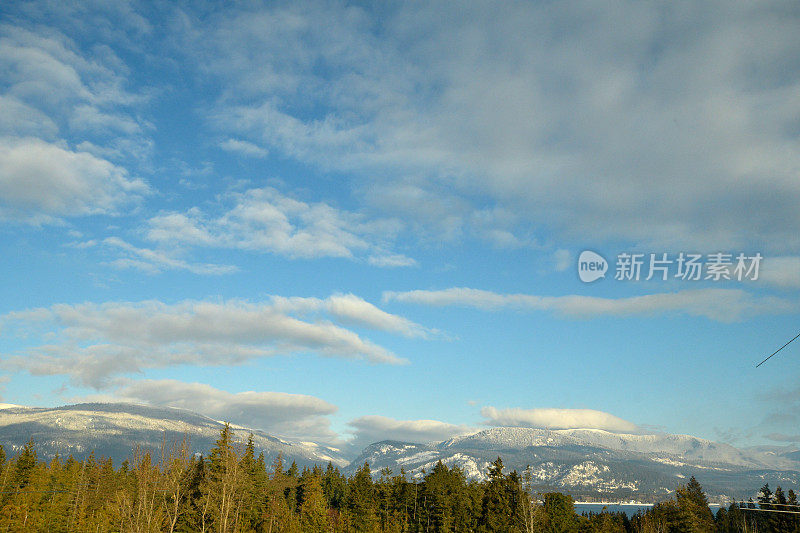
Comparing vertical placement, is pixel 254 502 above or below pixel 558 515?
above

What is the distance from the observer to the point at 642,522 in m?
111

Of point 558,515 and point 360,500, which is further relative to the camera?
point 360,500

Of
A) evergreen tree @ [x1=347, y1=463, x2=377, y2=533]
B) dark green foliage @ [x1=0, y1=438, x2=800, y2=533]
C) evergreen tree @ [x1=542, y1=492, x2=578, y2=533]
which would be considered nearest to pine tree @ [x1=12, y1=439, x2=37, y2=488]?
dark green foliage @ [x1=0, y1=438, x2=800, y2=533]

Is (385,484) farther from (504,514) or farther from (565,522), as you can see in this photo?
(565,522)

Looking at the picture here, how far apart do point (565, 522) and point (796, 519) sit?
127 feet

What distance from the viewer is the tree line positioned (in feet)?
210

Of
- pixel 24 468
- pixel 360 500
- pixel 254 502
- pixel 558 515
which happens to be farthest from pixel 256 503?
pixel 558 515

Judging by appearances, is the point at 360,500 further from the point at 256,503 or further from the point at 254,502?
the point at 254,502

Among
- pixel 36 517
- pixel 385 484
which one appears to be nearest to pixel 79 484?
pixel 36 517

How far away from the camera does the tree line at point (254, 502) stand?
6406 cm

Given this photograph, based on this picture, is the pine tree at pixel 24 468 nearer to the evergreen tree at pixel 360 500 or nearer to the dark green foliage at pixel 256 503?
the dark green foliage at pixel 256 503

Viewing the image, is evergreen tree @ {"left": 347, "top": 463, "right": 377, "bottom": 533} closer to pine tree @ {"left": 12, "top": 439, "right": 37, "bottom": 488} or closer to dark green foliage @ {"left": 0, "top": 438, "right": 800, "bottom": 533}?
dark green foliage @ {"left": 0, "top": 438, "right": 800, "bottom": 533}

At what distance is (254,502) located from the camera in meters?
87.3

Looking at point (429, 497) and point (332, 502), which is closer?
point (429, 497)
